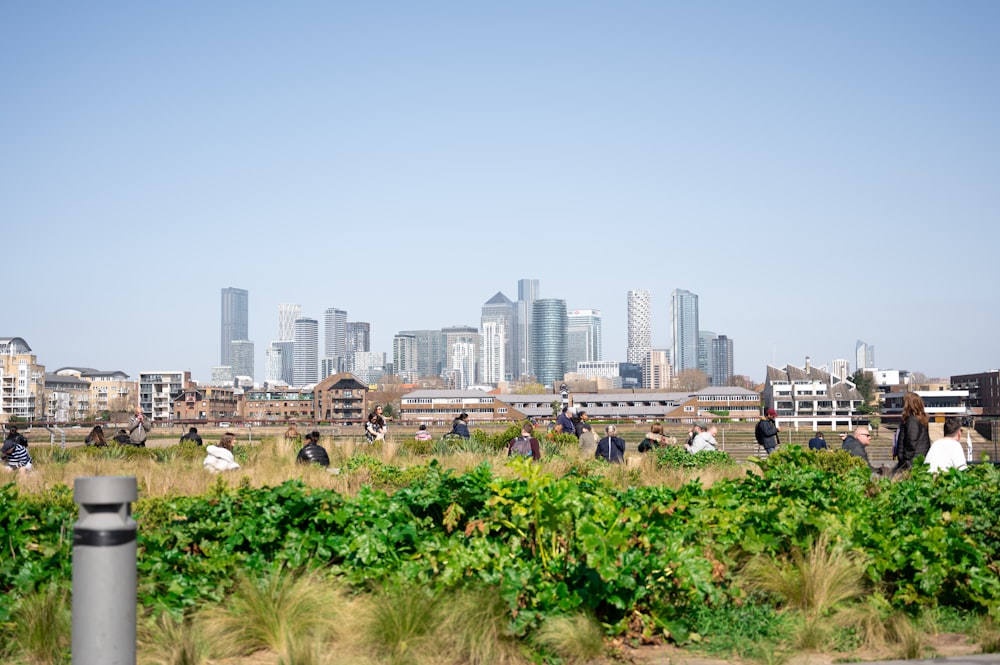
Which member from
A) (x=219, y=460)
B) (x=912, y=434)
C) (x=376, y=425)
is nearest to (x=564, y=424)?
(x=376, y=425)

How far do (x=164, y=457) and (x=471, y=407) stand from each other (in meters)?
132

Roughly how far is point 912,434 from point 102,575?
1017 centimetres

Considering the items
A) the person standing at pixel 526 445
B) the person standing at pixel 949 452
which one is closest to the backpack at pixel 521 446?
the person standing at pixel 526 445

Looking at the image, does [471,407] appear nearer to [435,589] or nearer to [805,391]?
[805,391]

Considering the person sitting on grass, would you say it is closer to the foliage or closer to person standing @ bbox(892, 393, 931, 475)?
the foliage

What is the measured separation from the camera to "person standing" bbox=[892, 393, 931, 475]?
37.2 feet

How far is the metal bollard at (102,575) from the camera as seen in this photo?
129 inches

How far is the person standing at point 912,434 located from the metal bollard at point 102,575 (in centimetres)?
997

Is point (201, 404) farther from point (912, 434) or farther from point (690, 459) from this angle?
point (912, 434)

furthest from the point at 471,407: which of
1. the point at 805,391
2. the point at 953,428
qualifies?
the point at 953,428

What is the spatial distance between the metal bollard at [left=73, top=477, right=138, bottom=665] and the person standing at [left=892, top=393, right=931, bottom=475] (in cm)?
997

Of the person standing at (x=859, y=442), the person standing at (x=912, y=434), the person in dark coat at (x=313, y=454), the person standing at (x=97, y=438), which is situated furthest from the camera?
the person standing at (x=97, y=438)

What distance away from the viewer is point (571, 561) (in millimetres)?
6098

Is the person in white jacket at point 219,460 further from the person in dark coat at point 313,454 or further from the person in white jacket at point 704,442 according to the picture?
the person in white jacket at point 704,442
